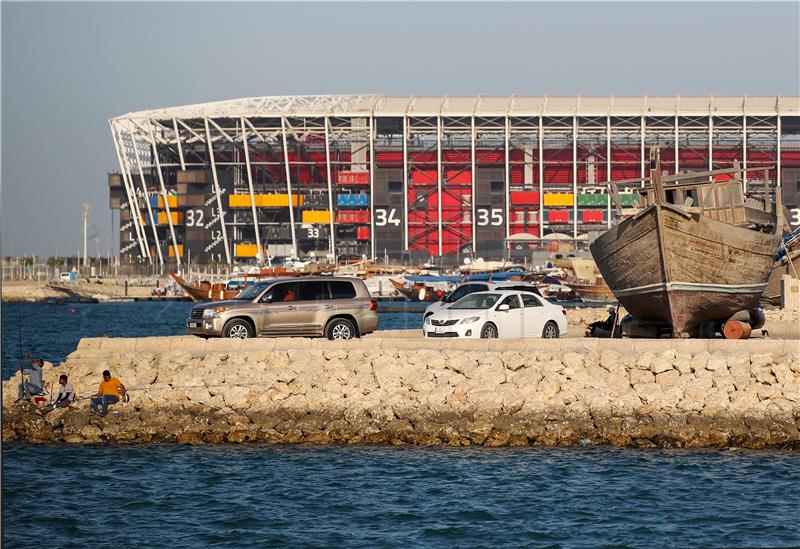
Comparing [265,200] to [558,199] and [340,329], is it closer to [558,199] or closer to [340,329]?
[558,199]

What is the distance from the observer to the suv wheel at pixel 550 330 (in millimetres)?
31859

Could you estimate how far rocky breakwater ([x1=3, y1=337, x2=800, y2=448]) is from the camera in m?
23.5

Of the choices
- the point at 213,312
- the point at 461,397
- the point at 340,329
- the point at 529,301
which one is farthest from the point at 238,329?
the point at 461,397

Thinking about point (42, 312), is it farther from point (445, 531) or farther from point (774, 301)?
point (445, 531)

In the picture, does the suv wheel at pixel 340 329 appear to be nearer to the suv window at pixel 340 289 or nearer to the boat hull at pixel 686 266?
the suv window at pixel 340 289

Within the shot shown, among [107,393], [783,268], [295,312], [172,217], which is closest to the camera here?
[107,393]

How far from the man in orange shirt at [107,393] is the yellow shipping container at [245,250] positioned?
122362 mm

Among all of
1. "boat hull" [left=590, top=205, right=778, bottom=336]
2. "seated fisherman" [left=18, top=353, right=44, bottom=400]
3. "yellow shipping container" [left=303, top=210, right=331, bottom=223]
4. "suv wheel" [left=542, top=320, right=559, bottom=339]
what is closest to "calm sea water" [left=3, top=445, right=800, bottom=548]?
"seated fisherman" [left=18, top=353, right=44, bottom=400]

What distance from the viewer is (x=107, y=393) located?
25078 millimetres

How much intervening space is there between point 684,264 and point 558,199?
384ft

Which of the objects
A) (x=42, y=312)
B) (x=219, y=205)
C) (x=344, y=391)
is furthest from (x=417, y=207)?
(x=344, y=391)

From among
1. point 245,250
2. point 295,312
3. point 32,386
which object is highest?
point 245,250

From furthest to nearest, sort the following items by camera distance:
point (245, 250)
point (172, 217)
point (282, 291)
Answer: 1. point (172, 217)
2. point (245, 250)
3. point (282, 291)

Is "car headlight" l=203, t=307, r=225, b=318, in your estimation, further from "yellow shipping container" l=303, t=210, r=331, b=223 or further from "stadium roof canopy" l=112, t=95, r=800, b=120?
"yellow shipping container" l=303, t=210, r=331, b=223
